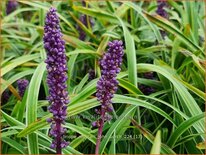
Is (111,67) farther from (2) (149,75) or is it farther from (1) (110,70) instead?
(2) (149,75)

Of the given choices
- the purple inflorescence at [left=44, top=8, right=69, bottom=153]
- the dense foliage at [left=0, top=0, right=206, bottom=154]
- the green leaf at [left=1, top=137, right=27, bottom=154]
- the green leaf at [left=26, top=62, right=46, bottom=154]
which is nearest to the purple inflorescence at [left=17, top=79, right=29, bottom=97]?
the dense foliage at [left=0, top=0, right=206, bottom=154]

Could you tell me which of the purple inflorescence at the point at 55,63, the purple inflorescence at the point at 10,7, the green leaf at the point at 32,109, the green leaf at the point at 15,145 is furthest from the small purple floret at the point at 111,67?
the purple inflorescence at the point at 10,7

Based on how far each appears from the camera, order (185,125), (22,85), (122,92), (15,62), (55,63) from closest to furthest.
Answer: (55,63)
(185,125)
(22,85)
(122,92)
(15,62)

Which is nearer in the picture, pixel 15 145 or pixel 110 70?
pixel 110 70

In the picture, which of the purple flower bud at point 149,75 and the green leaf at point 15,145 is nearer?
the green leaf at point 15,145

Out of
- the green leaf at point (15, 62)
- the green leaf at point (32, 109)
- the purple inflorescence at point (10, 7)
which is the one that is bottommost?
the green leaf at point (32, 109)

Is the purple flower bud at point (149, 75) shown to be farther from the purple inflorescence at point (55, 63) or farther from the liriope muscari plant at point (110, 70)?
the purple inflorescence at point (55, 63)

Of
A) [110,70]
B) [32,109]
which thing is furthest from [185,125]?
[32,109]

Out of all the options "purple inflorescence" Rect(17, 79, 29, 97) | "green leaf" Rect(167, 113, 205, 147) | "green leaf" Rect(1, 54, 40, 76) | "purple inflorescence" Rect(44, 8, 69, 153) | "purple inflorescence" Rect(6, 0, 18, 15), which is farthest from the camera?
"purple inflorescence" Rect(6, 0, 18, 15)

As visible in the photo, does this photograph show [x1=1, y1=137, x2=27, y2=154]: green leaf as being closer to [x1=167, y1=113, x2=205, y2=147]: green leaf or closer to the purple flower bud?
[x1=167, y1=113, x2=205, y2=147]: green leaf
